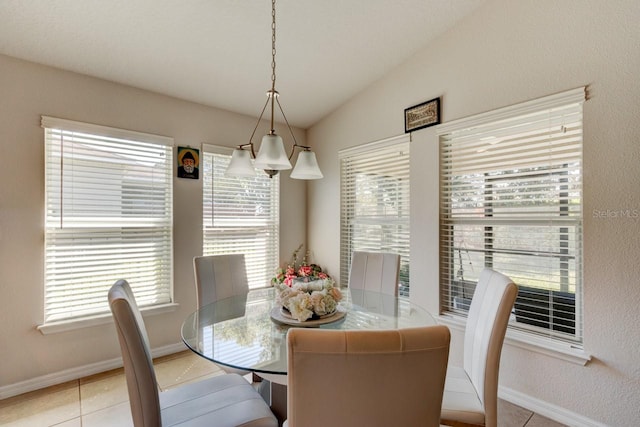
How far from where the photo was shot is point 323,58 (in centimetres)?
277

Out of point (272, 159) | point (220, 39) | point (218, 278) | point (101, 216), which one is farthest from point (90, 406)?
point (220, 39)

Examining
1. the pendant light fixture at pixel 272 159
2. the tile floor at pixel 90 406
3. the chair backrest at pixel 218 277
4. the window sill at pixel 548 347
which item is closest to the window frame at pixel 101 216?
the tile floor at pixel 90 406

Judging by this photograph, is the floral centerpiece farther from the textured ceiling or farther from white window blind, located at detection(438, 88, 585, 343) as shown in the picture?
the textured ceiling

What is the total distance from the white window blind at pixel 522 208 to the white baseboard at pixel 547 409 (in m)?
0.45

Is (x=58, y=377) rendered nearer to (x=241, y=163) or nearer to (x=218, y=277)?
(x=218, y=277)

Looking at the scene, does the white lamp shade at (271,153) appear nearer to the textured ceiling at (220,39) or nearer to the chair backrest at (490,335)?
the textured ceiling at (220,39)

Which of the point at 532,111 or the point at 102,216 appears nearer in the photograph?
the point at 532,111

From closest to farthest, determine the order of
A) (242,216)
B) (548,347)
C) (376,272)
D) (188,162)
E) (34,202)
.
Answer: (548,347) → (34,202) → (376,272) → (188,162) → (242,216)

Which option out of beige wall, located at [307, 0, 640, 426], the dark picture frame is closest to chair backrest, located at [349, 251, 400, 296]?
beige wall, located at [307, 0, 640, 426]

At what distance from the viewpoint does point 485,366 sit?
1.42 meters

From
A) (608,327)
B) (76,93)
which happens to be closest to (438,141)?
(608,327)

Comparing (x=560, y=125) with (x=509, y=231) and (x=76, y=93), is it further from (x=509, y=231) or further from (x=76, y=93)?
(x=76, y=93)

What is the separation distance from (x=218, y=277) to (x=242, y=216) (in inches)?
47.2

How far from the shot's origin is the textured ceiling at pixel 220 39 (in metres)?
2.06
